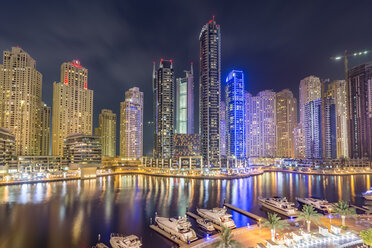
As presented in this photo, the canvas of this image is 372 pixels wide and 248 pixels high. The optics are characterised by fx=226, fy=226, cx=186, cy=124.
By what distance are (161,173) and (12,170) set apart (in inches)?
2855

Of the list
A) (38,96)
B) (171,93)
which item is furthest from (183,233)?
(38,96)

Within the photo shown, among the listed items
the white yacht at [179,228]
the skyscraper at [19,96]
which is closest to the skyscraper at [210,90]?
the white yacht at [179,228]

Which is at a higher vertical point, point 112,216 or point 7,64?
point 7,64

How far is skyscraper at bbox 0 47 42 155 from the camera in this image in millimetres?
137875

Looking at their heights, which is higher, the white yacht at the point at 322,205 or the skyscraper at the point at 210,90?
the skyscraper at the point at 210,90

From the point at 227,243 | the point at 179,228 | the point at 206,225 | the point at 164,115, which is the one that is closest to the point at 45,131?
the point at 164,115

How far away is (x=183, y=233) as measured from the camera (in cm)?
3334

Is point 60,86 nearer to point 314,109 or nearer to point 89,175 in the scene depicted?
point 89,175

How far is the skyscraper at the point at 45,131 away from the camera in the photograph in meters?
174

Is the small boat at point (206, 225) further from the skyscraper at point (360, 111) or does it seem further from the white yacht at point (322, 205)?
the skyscraper at point (360, 111)

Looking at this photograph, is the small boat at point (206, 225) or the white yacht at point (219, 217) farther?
the white yacht at point (219, 217)

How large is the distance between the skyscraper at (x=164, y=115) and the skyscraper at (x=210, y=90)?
2479 centimetres

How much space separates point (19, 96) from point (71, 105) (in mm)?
33879

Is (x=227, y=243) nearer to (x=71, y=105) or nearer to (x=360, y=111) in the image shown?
(x=360, y=111)
